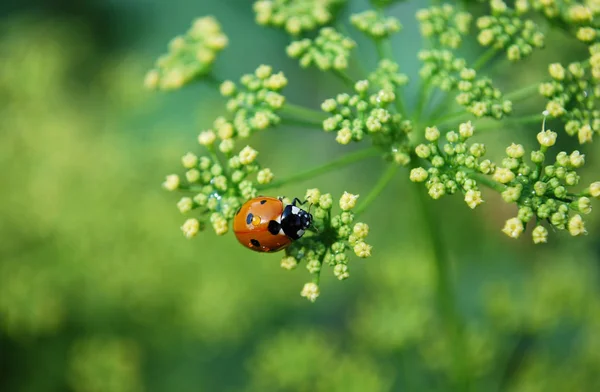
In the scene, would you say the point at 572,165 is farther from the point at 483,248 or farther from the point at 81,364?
the point at 81,364

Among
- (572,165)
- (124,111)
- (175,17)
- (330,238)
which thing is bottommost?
(124,111)

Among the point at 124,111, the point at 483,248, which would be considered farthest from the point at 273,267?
the point at 124,111

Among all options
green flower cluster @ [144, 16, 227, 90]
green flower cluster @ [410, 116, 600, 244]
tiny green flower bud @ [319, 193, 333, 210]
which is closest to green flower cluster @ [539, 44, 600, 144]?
green flower cluster @ [410, 116, 600, 244]

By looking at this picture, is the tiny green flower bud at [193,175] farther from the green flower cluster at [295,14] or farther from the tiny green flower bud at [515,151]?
the tiny green flower bud at [515,151]

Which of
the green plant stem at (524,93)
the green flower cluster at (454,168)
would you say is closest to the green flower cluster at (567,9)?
the green plant stem at (524,93)

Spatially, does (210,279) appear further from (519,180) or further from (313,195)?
(519,180)

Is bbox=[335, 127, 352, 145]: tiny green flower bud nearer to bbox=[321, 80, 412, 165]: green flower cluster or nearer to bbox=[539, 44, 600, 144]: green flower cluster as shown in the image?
bbox=[321, 80, 412, 165]: green flower cluster
